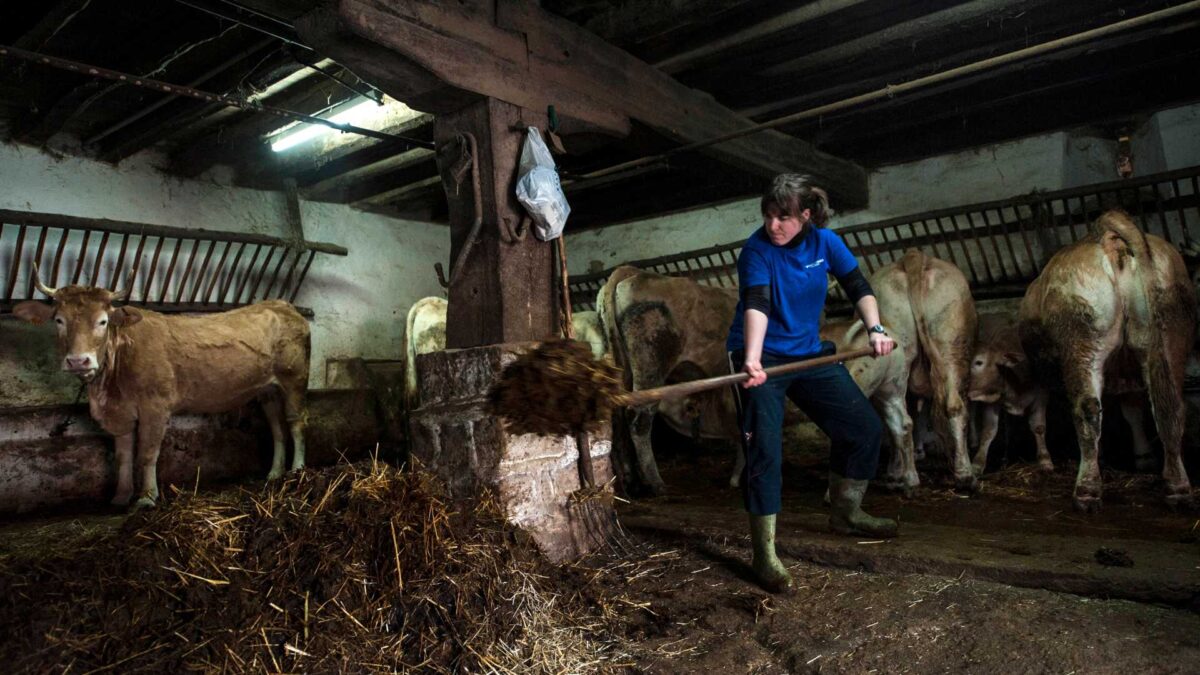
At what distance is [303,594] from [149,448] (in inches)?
164

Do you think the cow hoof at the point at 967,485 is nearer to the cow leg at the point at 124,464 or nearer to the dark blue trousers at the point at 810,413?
the dark blue trousers at the point at 810,413

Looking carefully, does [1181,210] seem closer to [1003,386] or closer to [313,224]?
[1003,386]

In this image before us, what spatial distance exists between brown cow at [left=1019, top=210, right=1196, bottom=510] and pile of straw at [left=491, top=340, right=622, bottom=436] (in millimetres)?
3410

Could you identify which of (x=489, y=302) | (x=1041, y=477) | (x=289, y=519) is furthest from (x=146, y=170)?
(x=1041, y=477)

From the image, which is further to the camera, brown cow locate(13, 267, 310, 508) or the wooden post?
brown cow locate(13, 267, 310, 508)

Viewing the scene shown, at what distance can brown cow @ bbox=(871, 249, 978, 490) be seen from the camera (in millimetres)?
5637

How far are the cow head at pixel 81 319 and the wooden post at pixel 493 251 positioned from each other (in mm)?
3408

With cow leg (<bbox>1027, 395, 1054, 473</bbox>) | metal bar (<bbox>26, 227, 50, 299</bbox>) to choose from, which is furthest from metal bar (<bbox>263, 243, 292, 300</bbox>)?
cow leg (<bbox>1027, 395, 1054, 473</bbox>)

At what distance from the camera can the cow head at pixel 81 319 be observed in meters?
5.62

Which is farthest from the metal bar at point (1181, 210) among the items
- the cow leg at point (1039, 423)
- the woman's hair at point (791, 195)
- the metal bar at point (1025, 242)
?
the woman's hair at point (791, 195)

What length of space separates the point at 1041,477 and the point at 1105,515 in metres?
1.36

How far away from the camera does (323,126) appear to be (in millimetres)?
6680

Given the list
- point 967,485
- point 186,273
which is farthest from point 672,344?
point 186,273

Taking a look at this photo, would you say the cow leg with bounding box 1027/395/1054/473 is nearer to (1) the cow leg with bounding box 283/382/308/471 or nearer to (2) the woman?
(2) the woman
